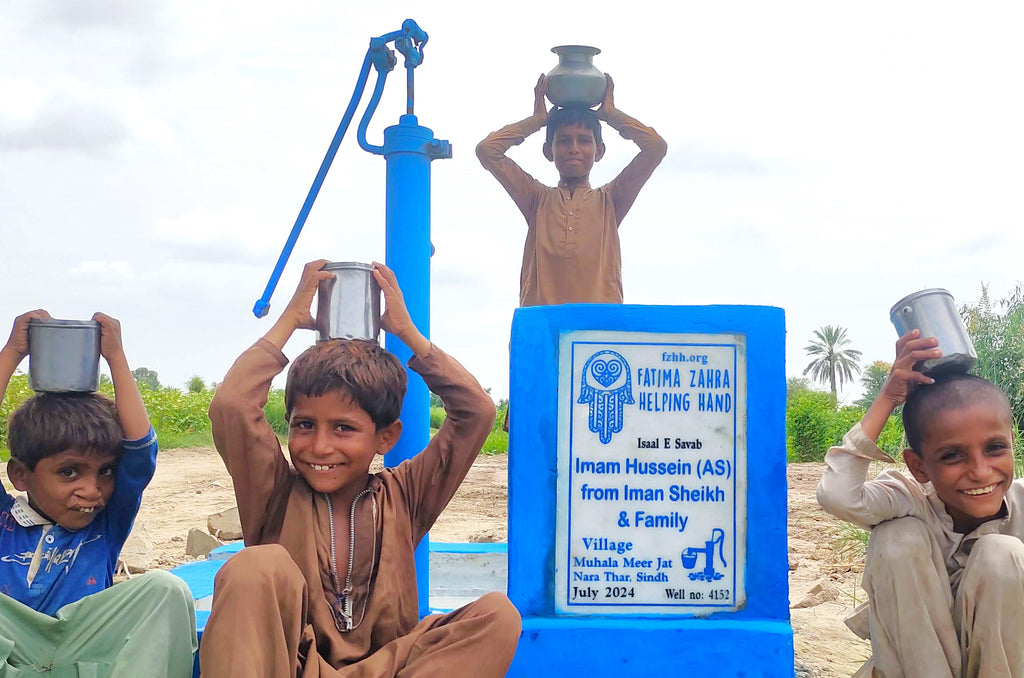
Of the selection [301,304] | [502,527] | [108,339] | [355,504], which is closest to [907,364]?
[355,504]

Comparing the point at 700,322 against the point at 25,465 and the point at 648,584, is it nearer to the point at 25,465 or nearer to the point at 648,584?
the point at 648,584

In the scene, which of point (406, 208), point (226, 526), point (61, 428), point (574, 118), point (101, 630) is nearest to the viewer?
point (101, 630)

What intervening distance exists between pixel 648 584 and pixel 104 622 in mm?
1391

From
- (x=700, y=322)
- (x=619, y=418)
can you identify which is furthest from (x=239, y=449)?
(x=700, y=322)

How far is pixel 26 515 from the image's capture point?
7.91ft

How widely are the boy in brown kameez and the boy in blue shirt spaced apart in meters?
0.26

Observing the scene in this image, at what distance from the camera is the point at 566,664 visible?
99.0 inches

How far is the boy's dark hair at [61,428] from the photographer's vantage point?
94.4 inches

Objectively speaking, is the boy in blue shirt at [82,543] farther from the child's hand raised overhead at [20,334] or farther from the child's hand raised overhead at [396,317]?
the child's hand raised overhead at [396,317]

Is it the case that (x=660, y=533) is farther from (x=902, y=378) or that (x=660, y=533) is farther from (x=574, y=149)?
(x=574, y=149)

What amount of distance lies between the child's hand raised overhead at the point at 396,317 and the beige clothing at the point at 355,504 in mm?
39

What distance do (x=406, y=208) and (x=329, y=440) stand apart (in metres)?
1.09

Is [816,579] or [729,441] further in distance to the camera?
[816,579]

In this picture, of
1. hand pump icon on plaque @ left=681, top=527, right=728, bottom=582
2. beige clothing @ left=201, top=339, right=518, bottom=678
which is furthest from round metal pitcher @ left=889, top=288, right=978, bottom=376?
beige clothing @ left=201, top=339, right=518, bottom=678
